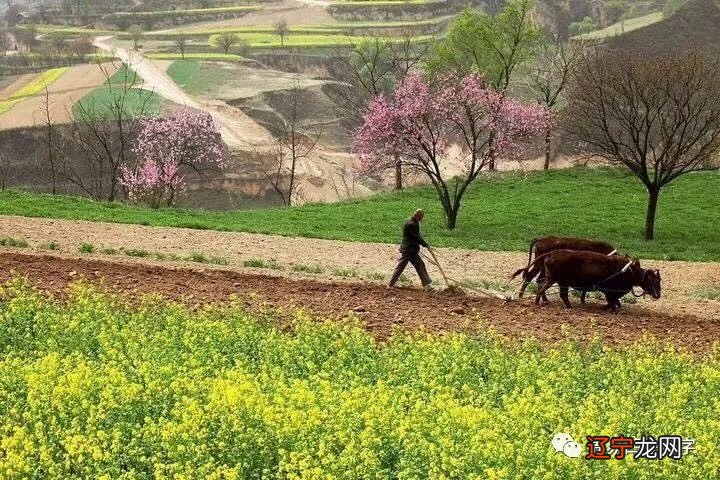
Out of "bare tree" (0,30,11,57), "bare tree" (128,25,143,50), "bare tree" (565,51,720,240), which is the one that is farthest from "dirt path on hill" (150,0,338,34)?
"bare tree" (565,51,720,240)

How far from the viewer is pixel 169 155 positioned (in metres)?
48.5

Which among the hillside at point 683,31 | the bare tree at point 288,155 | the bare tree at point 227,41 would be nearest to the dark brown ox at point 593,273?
the bare tree at point 288,155

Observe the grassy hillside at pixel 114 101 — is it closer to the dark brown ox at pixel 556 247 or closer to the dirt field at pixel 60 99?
the dirt field at pixel 60 99

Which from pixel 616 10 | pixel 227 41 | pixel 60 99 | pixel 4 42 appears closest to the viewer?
pixel 60 99

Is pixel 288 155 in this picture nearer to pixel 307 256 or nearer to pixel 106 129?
pixel 106 129

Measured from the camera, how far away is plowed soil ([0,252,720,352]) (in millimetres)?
14648

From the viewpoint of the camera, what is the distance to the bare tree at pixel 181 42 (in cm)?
10031

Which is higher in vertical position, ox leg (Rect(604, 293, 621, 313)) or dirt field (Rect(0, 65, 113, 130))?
dirt field (Rect(0, 65, 113, 130))

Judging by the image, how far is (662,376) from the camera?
11648mm

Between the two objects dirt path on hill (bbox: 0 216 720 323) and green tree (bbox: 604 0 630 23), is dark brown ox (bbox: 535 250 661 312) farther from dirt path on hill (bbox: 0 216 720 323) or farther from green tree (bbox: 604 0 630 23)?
green tree (bbox: 604 0 630 23)

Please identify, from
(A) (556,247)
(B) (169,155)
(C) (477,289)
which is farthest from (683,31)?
(C) (477,289)

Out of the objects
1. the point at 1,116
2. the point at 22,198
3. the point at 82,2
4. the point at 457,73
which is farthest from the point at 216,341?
the point at 82,2

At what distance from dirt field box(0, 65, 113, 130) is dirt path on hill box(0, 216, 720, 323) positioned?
136 ft

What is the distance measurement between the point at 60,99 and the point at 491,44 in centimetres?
4384
